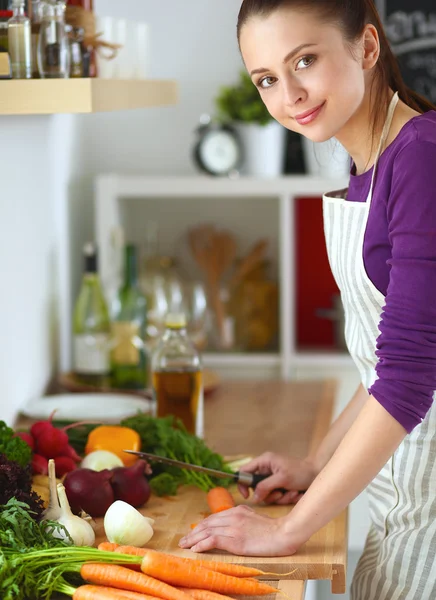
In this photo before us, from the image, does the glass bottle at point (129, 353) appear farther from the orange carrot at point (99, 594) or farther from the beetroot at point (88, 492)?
the orange carrot at point (99, 594)

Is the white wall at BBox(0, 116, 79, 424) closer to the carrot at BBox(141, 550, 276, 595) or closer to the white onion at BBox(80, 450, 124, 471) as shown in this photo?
the white onion at BBox(80, 450, 124, 471)

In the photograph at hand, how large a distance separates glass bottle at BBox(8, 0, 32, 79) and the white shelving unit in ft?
4.20

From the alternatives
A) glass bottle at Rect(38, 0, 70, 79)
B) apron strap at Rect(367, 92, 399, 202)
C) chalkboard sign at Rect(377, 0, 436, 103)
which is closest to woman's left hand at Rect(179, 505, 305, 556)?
apron strap at Rect(367, 92, 399, 202)

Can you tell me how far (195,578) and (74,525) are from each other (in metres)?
0.20

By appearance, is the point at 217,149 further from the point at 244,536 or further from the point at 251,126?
the point at 244,536

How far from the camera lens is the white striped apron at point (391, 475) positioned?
1.41m

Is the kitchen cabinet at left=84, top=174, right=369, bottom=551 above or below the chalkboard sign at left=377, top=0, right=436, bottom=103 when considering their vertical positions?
below

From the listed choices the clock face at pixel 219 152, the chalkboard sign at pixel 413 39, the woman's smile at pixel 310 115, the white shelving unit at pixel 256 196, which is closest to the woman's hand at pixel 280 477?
the woman's smile at pixel 310 115

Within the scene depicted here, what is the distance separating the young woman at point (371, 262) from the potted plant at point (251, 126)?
1.32 m

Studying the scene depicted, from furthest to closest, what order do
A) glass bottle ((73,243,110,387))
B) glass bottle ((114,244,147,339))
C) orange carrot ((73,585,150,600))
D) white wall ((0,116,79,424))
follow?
glass bottle ((114,244,147,339)), glass bottle ((73,243,110,387)), white wall ((0,116,79,424)), orange carrot ((73,585,150,600))

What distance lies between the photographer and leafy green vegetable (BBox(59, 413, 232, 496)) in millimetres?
1580

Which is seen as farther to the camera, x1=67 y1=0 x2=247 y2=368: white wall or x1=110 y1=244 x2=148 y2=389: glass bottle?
x1=67 y1=0 x2=247 y2=368: white wall

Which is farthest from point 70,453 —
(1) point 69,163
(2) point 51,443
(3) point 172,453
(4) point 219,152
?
(4) point 219,152

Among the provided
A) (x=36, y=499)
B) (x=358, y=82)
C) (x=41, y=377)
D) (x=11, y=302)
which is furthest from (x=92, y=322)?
(x=358, y=82)
